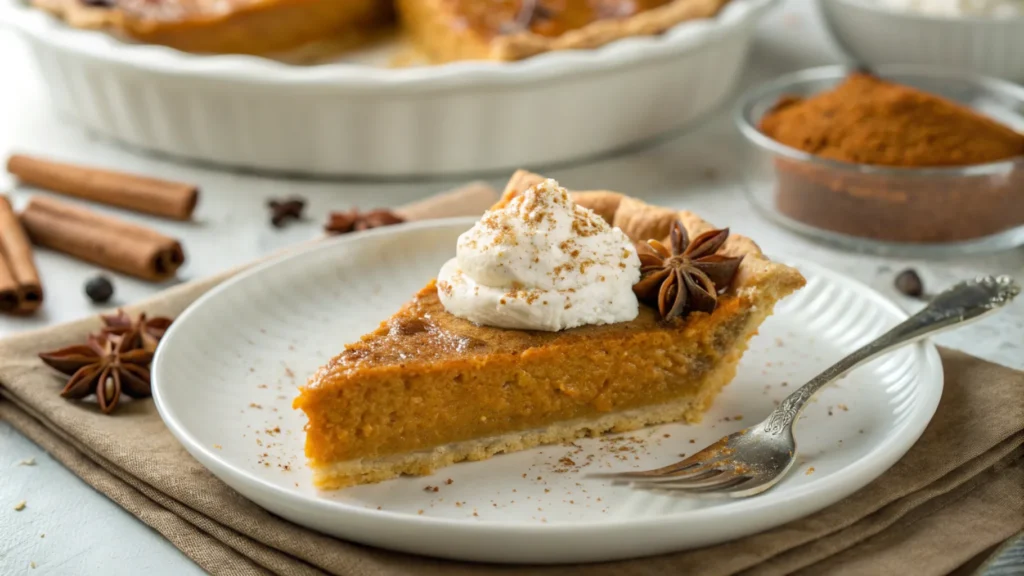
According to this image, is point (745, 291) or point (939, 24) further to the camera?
point (939, 24)

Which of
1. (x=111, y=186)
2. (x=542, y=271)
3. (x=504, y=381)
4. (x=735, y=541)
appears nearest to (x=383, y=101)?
(x=111, y=186)

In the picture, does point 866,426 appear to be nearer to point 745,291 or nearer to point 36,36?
point 745,291

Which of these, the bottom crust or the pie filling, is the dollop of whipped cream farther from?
the bottom crust

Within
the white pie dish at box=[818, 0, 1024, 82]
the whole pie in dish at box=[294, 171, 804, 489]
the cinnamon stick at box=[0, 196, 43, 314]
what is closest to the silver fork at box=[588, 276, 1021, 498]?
the whole pie in dish at box=[294, 171, 804, 489]

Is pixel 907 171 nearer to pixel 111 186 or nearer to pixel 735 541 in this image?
pixel 735 541

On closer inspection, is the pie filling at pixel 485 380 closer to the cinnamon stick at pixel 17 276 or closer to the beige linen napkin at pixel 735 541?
the beige linen napkin at pixel 735 541

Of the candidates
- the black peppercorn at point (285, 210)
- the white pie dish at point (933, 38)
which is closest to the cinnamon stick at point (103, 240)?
the black peppercorn at point (285, 210)

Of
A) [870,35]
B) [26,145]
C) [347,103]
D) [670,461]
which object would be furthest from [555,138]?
[26,145]
